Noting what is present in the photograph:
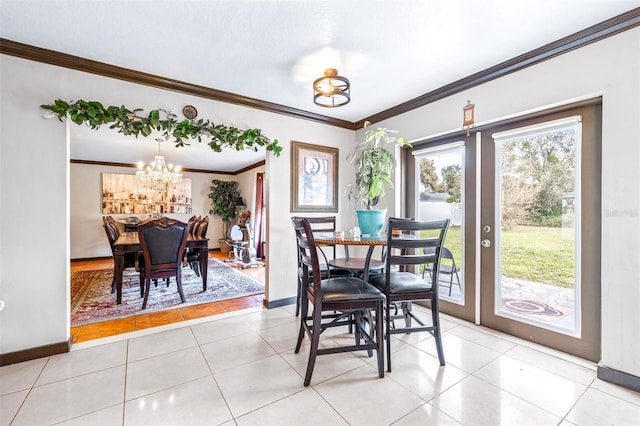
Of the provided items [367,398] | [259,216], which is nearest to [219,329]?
[367,398]

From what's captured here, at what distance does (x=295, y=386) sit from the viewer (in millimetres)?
1801

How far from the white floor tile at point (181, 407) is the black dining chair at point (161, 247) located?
183 centimetres

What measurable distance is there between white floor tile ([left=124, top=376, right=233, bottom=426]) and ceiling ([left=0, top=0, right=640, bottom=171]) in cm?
246

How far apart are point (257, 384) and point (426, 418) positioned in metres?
1.04

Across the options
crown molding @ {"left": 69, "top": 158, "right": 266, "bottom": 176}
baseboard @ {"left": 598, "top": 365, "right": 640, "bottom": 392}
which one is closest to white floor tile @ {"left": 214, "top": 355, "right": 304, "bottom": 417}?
baseboard @ {"left": 598, "top": 365, "right": 640, "bottom": 392}

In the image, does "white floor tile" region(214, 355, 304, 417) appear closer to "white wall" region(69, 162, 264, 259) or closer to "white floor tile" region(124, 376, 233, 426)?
"white floor tile" region(124, 376, 233, 426)

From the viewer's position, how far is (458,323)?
110 inches

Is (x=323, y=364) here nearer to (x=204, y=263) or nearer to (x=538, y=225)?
(x=538, y=225)

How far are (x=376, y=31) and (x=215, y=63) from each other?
55.5 inches

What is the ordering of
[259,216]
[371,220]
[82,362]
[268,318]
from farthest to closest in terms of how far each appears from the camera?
[259,216] < [268,318] < [371,220] < [82,362]

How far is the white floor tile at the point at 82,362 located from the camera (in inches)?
76.5

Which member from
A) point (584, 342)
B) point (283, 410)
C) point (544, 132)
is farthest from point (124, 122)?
point (584, 342)

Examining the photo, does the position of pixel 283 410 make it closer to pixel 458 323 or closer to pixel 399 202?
pixel 458 323

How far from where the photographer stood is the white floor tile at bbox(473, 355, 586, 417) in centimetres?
165
